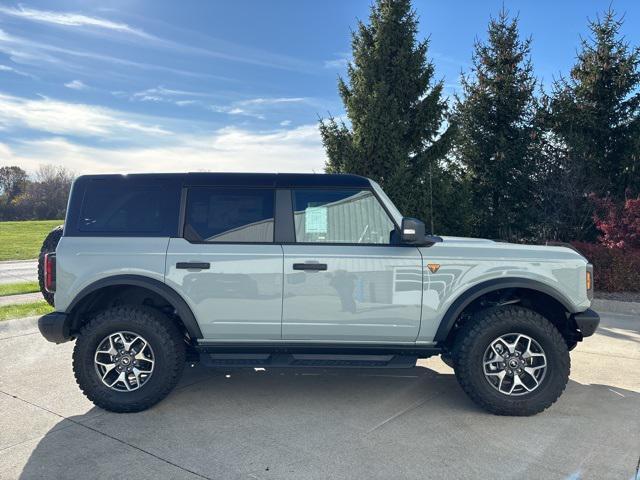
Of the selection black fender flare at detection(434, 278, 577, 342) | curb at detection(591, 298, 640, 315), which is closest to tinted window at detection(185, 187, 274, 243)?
black fender flare at detection(434, 278, 577, 342)

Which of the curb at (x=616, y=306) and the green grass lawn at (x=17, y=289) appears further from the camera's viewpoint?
the green grass lawn at (x=17, y=289)

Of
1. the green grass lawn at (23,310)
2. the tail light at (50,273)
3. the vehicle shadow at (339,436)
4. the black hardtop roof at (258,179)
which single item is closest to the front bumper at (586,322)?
the vehicle shadow at (339,436)

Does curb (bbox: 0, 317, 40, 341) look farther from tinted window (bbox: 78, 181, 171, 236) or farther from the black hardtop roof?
the black hardtop roof

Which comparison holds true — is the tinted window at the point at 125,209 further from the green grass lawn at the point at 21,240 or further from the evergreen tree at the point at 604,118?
the green grass lawn at the point at 21,240

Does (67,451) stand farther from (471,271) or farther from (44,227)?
(44,227)

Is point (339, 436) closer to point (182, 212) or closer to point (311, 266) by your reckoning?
point (311, 266)

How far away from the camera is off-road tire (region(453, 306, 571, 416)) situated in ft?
12.8

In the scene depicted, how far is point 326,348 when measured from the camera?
13.4 ft

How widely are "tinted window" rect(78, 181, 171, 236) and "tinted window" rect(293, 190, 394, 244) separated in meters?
1.07

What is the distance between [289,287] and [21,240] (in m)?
29.7

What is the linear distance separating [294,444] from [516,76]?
42.9ft

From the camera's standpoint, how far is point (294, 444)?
3.42 m

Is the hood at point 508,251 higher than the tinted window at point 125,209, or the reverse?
the tinted window at point 125,209

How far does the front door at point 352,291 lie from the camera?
155 inches
